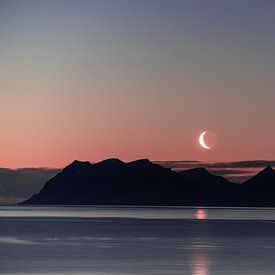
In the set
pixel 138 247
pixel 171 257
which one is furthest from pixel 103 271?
pixel 138 247

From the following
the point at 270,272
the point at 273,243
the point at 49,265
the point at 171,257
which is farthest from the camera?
the point at 273,243

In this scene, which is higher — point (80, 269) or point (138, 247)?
point (138, 247)

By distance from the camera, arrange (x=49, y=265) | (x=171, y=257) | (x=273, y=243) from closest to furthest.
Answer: (x=49, y=265) < (x=171, y=257) < (x=273, y=243)

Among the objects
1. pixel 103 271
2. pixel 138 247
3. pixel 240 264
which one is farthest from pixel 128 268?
pixel 138 247

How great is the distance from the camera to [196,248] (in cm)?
9375

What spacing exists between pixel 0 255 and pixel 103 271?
730 inches

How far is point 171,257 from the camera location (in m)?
77.4

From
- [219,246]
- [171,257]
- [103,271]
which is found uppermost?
[219,246]

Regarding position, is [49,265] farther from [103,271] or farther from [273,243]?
[273,243]

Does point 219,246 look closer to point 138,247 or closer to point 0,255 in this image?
point 138,247

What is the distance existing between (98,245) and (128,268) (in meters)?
32.8

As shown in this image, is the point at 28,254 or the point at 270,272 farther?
the point at 28,254

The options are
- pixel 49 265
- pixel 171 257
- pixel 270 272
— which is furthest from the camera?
pixel 171 257

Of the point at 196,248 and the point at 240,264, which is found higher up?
the point at 196,248
